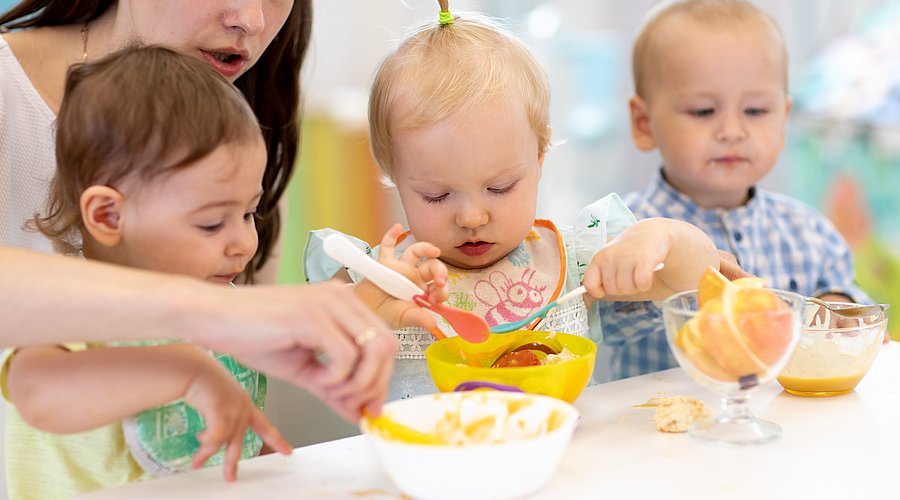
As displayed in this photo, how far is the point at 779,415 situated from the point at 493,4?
7.66 feet

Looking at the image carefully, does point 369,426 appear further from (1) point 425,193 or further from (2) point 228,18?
(2) point 228,18

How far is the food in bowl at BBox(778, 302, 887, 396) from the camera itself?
1096 mm

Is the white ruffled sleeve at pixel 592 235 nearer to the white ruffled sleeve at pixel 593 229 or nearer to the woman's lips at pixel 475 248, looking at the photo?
the white ruffled sleeve at pixel 593 229

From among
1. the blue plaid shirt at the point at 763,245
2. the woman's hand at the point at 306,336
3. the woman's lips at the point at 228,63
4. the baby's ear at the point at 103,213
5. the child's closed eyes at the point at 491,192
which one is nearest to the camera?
the woman's hand at the point at 306,336

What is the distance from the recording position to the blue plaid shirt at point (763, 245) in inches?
69.7

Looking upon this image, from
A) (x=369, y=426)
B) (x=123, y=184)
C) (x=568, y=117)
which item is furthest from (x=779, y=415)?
(x=568, y=117)

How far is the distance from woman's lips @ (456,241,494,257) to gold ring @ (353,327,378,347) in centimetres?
53

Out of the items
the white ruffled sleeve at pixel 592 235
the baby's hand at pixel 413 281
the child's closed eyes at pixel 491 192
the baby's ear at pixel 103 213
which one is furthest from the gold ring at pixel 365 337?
the white ruffled sleeve at pixel 592 235

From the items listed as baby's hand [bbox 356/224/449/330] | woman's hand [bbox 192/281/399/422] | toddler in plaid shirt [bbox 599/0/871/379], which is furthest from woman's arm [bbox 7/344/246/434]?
toddler in plaid shirt [bbox 599/0/871/379]

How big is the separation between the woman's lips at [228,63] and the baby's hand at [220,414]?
57 centimetres

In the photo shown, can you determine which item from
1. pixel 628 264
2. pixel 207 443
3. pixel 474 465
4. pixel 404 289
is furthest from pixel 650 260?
pixel 207 443

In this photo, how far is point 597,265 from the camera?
1.16 m

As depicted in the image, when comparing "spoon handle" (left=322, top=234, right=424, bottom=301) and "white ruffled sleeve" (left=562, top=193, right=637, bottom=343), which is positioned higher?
"spoon handle" (left=322, top=234, right=424, bottom=301)

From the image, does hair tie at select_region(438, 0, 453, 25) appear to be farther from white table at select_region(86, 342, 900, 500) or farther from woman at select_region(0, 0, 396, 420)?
white table at select_region(86, 342, 900, 500)
